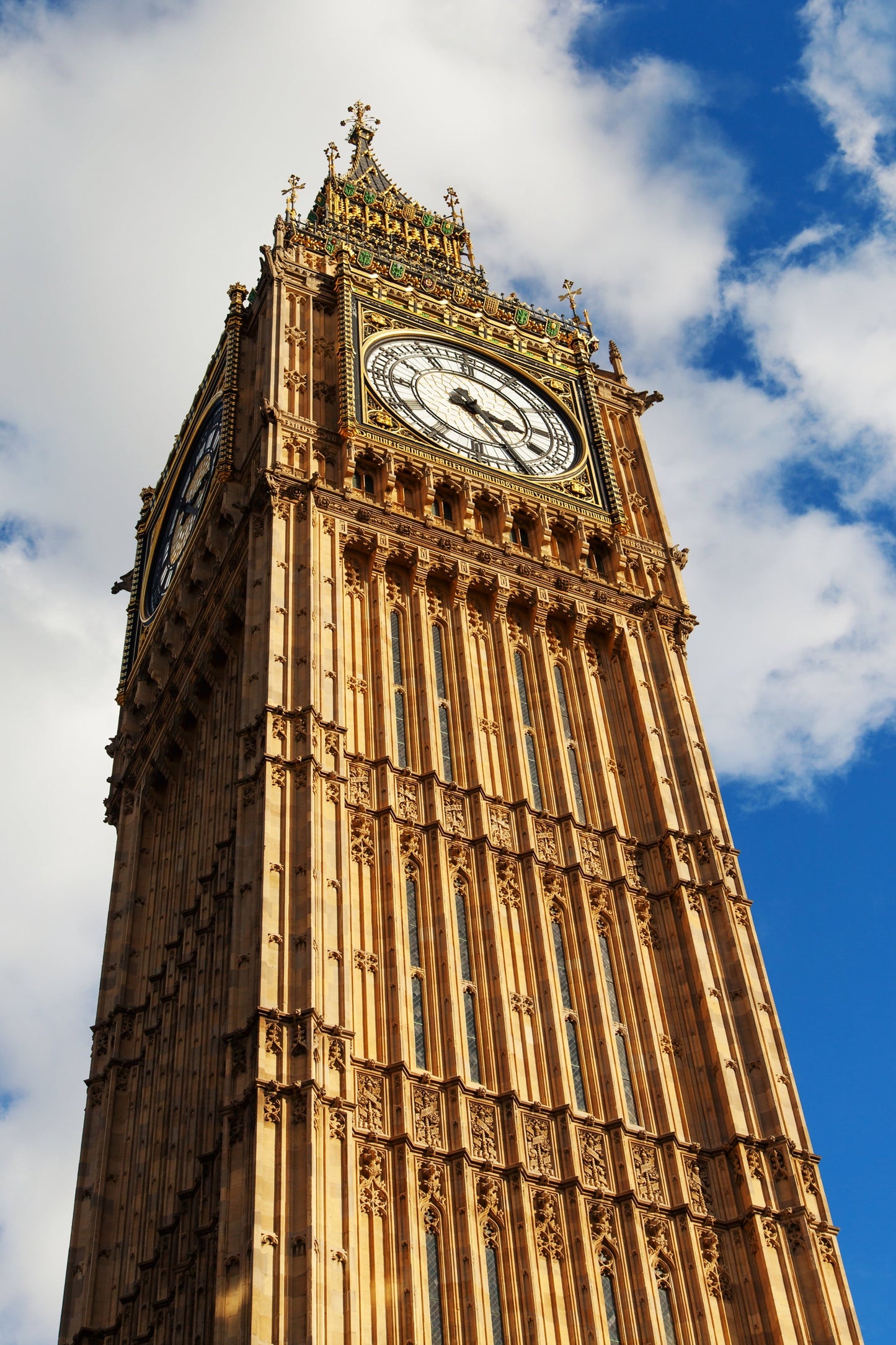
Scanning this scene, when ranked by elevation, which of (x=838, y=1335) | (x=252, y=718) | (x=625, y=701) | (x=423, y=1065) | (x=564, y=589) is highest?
(x=564, y=589)

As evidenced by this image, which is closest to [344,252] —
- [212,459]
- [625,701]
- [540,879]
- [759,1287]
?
[212,459]

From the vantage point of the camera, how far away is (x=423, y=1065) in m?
31.7

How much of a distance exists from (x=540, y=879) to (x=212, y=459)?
1652cm

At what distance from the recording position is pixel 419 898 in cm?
3469

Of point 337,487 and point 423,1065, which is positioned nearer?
point 423,1065

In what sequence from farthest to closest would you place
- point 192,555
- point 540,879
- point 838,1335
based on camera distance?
point 192,555 < point 540,879 < point 838,1335

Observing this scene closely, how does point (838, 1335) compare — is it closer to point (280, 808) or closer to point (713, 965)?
point (713, 965)

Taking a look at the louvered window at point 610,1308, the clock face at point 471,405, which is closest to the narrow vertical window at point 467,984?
the louvered window at point 610,1308

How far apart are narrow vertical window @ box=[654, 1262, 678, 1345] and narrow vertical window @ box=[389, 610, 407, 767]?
11000mm

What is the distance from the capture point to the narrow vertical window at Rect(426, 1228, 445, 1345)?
27844 millimetres

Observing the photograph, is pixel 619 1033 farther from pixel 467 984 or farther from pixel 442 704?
pixel 442 704

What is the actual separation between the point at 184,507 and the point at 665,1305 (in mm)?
26001

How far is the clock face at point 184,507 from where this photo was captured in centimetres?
4794

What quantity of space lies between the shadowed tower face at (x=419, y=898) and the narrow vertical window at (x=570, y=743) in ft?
0.47
